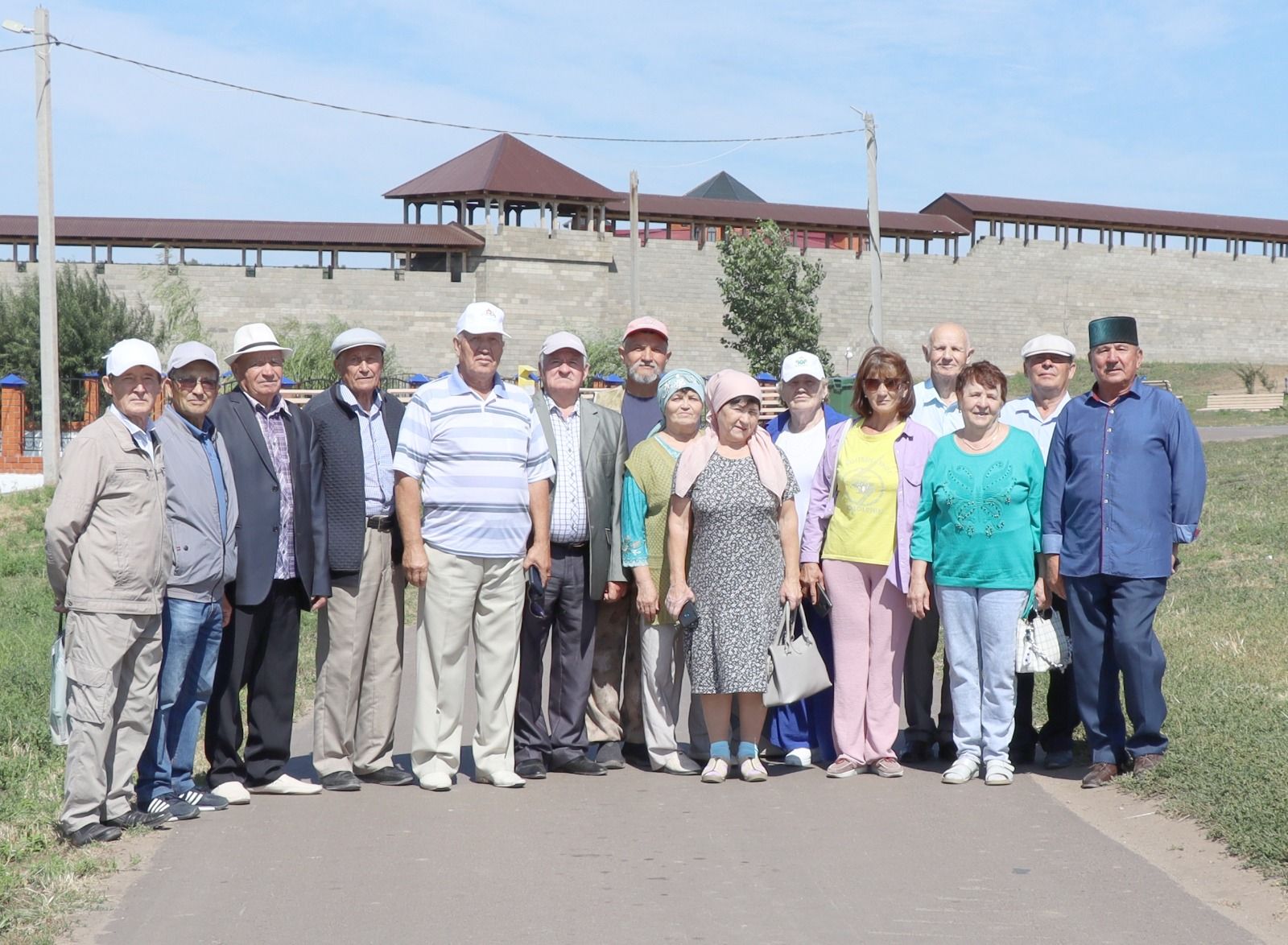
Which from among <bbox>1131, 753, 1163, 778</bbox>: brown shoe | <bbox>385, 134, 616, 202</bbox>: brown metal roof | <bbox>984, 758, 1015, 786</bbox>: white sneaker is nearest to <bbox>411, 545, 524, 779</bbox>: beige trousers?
<bbox>984, 758, 1015, 786</bbox>: white sneaker

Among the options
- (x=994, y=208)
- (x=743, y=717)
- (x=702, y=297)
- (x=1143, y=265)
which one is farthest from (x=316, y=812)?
(x=1143, y=265)

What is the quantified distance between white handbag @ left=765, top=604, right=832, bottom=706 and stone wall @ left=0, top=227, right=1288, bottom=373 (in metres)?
36.2

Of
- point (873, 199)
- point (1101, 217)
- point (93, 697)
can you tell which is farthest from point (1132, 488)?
point (1101, 217)

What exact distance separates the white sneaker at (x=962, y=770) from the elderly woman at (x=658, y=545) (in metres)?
1.08

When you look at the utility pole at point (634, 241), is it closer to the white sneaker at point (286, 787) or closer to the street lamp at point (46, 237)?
the street lamp at point (46, 237)

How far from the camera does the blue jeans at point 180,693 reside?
5531 millimetres

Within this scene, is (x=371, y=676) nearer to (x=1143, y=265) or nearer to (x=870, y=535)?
(x=870, y=535)

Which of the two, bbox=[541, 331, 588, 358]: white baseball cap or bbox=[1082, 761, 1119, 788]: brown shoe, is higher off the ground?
bbox=[541, 331, 588, 358]: white baseball cap

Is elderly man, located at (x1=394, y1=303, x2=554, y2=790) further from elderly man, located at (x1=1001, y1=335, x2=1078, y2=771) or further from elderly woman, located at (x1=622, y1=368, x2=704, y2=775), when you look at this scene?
elderly man, located at (x1=1001, y1=335, x2=1078, y2=771)

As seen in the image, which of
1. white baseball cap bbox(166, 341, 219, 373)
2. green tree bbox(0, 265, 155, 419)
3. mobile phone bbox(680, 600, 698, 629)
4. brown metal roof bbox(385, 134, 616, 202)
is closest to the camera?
white baseball cap bbox(166, 341, 219, 373)

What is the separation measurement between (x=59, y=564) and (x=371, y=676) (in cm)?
154

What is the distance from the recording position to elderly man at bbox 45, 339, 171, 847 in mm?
5129

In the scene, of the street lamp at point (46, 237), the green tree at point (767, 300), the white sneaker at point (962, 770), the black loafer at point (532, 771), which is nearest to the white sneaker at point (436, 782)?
the black loafer at point (532, 771)

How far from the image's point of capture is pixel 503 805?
5.84 metres
